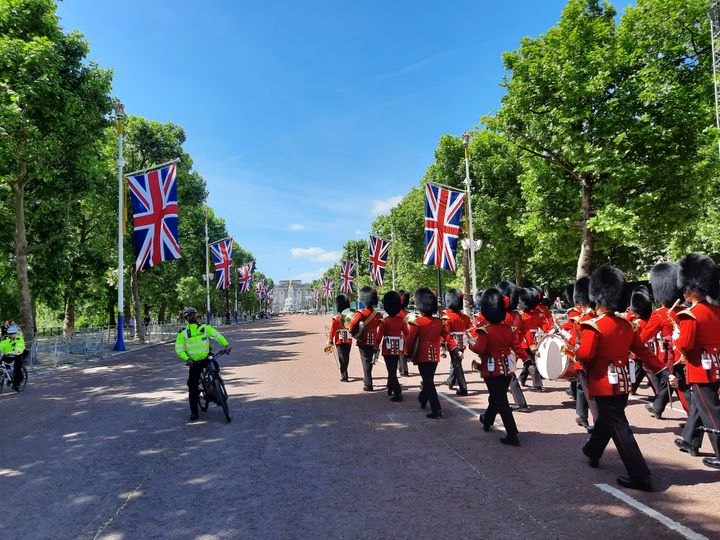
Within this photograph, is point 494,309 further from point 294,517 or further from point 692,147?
point 692,147

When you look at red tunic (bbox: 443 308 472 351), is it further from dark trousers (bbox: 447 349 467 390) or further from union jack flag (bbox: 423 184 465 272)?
union jack flag (bbox: 423 184 465 272)

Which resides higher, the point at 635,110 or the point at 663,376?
the point at 635,110

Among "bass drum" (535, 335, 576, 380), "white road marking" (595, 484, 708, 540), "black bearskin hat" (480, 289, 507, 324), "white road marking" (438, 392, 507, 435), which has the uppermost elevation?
"black bearskin hat" (480, 289, 507, 324)

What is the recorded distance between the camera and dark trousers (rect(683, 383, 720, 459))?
5.12 meters

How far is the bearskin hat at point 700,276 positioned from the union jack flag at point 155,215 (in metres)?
18.3

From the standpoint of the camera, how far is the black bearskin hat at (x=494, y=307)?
6699 mm

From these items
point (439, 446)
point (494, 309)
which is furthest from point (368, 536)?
point (494, 309)

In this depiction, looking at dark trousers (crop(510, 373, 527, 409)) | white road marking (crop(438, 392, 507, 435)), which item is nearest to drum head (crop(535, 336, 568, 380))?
white road marking (crop(438, 392, 507, 435))

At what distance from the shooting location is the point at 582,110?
17.7 metres

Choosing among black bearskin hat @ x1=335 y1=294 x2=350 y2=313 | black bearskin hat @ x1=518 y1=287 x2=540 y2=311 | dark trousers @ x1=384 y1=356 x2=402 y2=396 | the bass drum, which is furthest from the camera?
black bearskin hat @ x1=335 y1=294 x2=350 y2=313

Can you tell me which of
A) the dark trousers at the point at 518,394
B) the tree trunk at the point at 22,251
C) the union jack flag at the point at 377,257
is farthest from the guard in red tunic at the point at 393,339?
the union jack flag at the point at 377,257

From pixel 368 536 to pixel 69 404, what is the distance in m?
8.83

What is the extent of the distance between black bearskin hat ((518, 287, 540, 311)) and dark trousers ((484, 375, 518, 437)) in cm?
391

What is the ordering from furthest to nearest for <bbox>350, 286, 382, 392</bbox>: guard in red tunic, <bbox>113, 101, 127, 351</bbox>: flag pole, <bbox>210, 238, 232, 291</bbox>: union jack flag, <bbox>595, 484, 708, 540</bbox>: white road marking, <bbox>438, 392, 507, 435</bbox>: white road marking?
<bbox>210, 238, 232, 291</bbox>: union jack flag, <bbox>113, 101, 127, 351</bbox>: flag pole, <bbox>350, 286, 382, 392</bbox>: guard in red tunic, <bbox>438, 392, 507, 435</bbox>: white road marking, <bbox>595, 484, 708, 540</bbox>: white road marking
